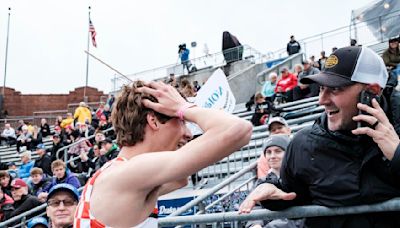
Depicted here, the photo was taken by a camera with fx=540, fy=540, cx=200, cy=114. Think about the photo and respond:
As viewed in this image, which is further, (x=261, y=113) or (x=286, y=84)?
(x=286, y=84)

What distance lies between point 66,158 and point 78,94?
18.4 metres

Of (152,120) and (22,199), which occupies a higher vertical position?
(152,120)

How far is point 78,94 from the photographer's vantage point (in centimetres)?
3150

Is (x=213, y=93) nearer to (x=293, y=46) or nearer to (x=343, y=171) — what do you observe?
(x=343, y=171)

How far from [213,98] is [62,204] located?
1.44m

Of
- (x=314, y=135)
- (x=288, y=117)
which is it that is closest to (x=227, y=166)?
(x=288, y=117)

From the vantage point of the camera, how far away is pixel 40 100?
31797mm

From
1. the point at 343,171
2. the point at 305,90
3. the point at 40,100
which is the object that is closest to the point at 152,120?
the point at 343,171

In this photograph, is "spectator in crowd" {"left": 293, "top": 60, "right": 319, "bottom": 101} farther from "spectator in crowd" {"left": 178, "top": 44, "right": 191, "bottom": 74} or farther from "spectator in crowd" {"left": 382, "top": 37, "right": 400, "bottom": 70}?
"spectator in crowd" {"left": 178, "top": 44, "right": 191, "bottom": 74}

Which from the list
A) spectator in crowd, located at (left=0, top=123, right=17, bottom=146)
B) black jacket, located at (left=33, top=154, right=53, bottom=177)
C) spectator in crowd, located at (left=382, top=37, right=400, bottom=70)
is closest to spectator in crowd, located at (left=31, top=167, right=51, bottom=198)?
black jacket, located at (left=33, top=154, right=53, bottom=177)

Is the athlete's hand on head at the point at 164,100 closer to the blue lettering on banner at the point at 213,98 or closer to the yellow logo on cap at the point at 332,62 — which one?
the yellow logo on cap at the point at 332,62

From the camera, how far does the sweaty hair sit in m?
2.24

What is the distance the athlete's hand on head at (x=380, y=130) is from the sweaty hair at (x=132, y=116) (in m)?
0.84

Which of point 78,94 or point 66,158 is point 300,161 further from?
point 78,94
